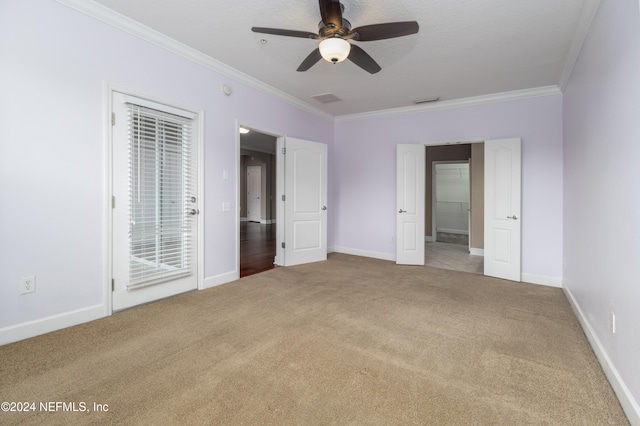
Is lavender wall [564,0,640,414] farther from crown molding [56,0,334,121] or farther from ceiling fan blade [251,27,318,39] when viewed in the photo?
crown molding [56,0,334,121]

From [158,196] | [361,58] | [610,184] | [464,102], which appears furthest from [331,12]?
[464,102]

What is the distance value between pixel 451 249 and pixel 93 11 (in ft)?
23.3

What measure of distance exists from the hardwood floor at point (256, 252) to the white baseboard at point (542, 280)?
383 cm

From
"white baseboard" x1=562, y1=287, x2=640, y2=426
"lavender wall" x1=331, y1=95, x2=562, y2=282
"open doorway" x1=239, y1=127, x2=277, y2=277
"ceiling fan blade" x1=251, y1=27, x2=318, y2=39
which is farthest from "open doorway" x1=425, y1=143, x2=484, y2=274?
"open doorway" x1=239, y1=127, x2=277, y2=277

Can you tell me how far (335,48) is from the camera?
2.42 meters

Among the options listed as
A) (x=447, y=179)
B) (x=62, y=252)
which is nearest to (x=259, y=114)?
(x=62, y=252)

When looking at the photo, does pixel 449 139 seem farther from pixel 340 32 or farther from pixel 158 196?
pixel 158 196

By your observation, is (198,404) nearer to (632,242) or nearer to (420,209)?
(632,242)

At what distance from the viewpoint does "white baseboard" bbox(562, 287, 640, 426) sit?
1.52 meters

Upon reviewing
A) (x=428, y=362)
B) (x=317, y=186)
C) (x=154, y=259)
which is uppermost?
(x=317, y=186)

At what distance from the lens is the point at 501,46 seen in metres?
3.18

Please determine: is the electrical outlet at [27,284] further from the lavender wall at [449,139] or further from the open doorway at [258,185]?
the open doorway at [258,185]

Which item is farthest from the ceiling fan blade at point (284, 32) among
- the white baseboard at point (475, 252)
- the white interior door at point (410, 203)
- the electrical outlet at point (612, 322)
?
the white baseboard at point (475, 252)

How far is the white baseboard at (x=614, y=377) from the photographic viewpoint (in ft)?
4.99
